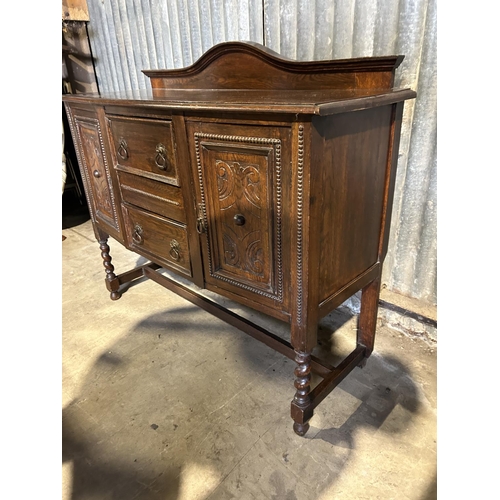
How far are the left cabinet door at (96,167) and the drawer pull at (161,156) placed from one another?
0.44m

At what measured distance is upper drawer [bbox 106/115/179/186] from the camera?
1.45 m

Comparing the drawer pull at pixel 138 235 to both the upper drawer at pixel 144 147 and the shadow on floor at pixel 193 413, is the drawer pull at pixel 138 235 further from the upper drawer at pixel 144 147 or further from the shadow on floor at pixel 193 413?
the shadow on floor at pixel 193 413

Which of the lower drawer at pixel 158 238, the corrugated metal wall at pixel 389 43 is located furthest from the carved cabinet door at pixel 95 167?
the corrugated metal wall at pixel 389 43

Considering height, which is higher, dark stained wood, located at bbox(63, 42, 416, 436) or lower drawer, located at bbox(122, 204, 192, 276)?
dark stained wood, located at bbox(63, 42, 416, 436)

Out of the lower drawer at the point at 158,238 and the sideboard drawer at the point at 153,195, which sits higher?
the sideboard drawer at the point at 153,195

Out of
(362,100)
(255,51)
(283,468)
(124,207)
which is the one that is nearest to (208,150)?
(362,100)

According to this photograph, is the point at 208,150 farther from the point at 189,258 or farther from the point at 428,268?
the point at 428,268

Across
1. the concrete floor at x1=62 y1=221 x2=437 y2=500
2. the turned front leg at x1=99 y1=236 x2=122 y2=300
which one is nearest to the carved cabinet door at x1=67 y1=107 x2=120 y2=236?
the turned front leg at x1=99 y1=236 x2=122 y2=300

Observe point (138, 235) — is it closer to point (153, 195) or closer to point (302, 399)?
point (153, 195)

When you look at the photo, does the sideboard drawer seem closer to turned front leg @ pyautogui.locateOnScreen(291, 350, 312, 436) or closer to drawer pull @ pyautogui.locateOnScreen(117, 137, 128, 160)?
drawer pull @ pyautogui.locateOnScreen(117, 137, 128, 160)

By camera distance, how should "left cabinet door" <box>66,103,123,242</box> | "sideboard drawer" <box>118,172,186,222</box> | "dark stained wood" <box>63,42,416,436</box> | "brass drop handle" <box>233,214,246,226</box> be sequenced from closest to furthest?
"dark stained wood" <box>63,42,416,436</box> → "brass drop handle" <box>233,214,246,226</box> → "sideboard drawer" <box>118,172,186,222</box> → "left cabinet door" <box>66,103,123,242</box>

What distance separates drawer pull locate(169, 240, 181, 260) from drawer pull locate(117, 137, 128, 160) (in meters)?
0.43

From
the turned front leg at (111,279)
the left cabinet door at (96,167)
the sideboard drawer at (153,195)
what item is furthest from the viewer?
the turned front leg at (111,279)

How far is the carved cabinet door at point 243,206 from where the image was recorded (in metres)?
1.14
